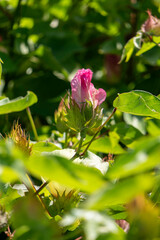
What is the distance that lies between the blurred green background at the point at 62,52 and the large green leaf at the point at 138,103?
1.54 ft

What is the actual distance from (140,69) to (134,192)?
4.07 ft

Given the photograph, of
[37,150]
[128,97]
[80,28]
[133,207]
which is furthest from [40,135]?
[80,28]

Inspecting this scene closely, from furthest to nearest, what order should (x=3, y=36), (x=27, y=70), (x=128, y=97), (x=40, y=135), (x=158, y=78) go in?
(x=3, y=36)
(x=27, y=70)
(x=158, y=78)
(x=40, y=135)
(x=128, y=97)

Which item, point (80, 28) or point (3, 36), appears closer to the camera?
point (3, 36)

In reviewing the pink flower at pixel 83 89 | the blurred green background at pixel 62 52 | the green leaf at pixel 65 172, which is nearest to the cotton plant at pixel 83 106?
the pink flower at pixel 83 89

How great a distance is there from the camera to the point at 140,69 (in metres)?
1.48

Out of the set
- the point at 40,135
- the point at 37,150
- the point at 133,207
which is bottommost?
the point at 40,135

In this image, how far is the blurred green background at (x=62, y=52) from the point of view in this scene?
45.8 inches

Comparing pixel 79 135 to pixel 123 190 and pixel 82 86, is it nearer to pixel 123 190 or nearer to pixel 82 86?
pixel 82 86

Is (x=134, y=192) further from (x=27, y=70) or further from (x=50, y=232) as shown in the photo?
(x=27, y=70)

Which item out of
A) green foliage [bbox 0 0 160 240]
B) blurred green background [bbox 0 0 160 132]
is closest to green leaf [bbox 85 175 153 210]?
green foliage [bbox 0 0 160 240]

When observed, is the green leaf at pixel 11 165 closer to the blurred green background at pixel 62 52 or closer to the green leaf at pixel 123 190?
the green leaf at pixel 123 190

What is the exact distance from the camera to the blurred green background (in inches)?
45.8

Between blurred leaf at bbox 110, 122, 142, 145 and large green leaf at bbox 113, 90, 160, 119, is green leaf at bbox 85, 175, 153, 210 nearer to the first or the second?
large green leaf at bbox 113, 90, 160, 119
